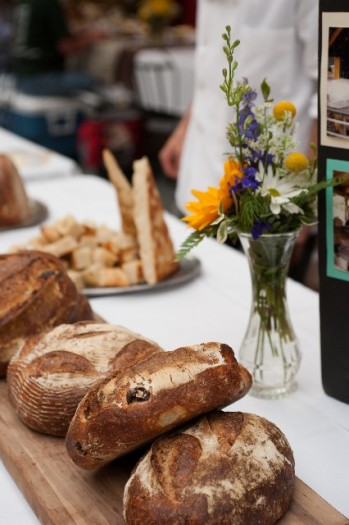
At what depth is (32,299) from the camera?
1.13 meters

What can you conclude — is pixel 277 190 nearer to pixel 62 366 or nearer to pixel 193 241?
pixel 193 241

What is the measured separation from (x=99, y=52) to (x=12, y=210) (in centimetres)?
524

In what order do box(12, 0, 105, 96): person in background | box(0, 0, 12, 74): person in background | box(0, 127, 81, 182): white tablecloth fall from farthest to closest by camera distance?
1. box(0, 0, 12, 74): person in background
2. box(12, 0, 105, 96): person in background
3. box(0, 127, 81, 182): white tablecloth

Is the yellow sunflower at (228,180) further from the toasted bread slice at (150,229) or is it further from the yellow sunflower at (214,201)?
the toasted bread slice at (150,229)

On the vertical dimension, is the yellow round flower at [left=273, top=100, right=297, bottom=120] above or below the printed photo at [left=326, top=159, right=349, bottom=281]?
Answer: above

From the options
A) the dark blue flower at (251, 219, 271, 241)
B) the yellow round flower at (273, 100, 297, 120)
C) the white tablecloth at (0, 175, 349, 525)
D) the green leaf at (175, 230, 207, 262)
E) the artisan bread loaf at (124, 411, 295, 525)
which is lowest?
the white tablecloth at (0, 175, 349, 525)

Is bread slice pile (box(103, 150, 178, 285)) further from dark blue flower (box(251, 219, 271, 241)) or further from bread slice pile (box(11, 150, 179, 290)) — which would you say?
dark blue flower (box(251, 219, 271, 241))

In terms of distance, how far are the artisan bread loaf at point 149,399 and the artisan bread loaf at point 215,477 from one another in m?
0.02

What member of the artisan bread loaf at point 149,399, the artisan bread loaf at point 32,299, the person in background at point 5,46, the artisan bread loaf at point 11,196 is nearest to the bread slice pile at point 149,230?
the artisan bread loaf at point 32,299

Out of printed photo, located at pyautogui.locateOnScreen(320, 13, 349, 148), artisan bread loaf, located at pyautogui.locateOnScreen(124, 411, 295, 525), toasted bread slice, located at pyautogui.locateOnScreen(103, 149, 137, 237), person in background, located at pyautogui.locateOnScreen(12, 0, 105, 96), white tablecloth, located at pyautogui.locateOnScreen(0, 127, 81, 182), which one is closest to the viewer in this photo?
artisan bread loaf, located at pyautogui.locateOnScreen(124, 411, 295, 525)

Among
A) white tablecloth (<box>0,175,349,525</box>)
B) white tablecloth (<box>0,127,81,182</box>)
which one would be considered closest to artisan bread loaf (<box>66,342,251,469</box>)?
white tablecloth (<box>0,175,349,525</box>)

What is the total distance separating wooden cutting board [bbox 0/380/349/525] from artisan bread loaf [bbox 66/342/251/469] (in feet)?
0.15

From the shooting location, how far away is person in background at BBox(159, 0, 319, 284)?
201cm

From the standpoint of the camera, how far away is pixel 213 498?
722 mm
